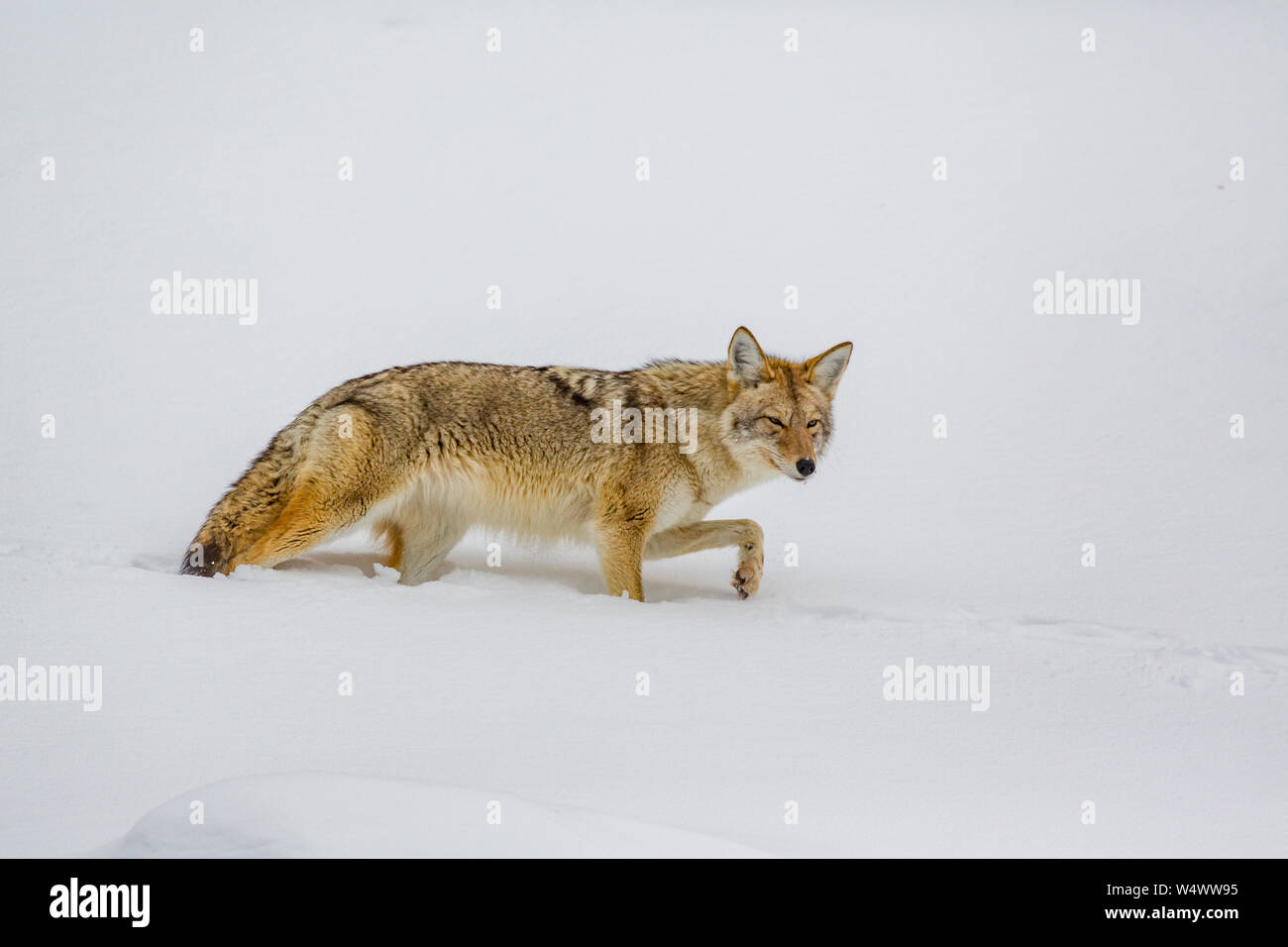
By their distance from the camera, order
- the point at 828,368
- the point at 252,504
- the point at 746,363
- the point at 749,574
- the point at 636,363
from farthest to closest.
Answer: the point at 636,363, the point at 828,368, the point at 746,363, the point at 749,574, the point at 252,504

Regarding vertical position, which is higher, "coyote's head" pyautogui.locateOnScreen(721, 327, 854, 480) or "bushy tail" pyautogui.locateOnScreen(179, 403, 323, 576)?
"coyote's head" pyautogui.locateOnScreen(721, 327, 854, 480)

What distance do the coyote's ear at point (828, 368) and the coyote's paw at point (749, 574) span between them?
4.23ft

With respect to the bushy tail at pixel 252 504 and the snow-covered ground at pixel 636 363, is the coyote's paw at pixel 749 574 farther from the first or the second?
the bushy tail at pixel 252 504

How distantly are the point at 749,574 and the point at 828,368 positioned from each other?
1.59 m

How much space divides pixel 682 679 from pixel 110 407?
22.4ft

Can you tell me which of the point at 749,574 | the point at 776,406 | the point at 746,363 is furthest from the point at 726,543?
the point at 746,363

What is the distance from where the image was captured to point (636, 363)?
12.0 meters

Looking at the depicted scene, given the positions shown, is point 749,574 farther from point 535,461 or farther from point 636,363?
point 636,363

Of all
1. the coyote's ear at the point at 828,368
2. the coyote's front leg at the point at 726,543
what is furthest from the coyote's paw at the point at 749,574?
the coyote's ear at the point at 828,368

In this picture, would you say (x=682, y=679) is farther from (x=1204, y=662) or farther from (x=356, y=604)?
(x=1204, y=662)

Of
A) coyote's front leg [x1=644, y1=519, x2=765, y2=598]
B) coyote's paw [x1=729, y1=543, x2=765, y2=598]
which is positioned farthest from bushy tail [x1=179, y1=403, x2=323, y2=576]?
coyote's paw [x1=729, y1=543, x2=765, y2=598]

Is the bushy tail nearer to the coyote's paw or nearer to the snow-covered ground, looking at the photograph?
the snow-covered ground

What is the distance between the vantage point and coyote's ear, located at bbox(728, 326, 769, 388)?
26.5ft

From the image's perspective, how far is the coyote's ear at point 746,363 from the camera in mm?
8078
